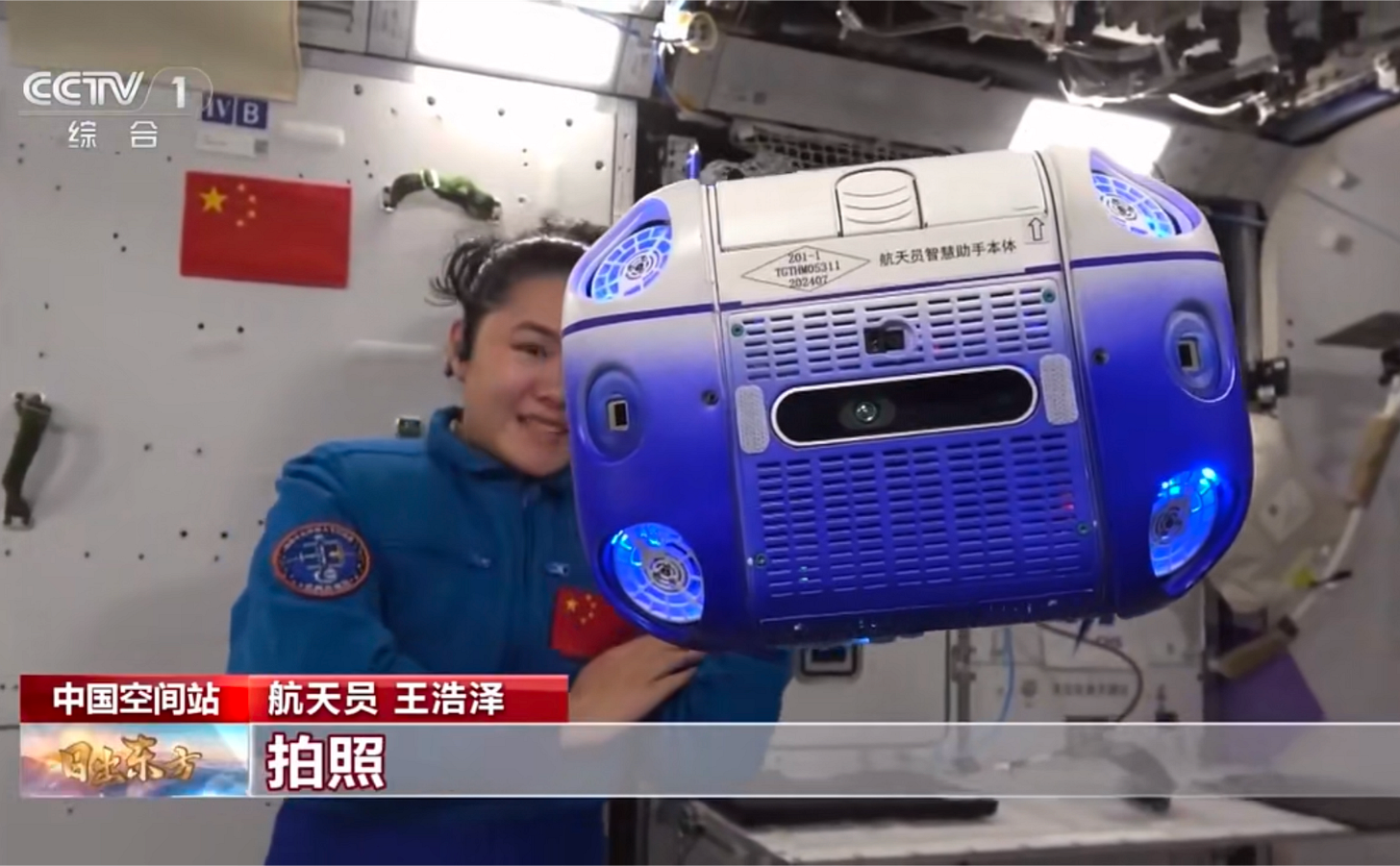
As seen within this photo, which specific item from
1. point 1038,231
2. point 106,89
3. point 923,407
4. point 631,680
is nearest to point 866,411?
point 923,407

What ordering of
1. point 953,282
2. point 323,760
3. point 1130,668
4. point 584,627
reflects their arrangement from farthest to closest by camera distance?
point 1130,668
point 584,627
point 323,760
point 953,282

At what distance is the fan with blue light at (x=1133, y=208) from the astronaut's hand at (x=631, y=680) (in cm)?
45

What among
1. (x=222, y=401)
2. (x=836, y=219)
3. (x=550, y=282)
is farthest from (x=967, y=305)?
(x=222, y=401)

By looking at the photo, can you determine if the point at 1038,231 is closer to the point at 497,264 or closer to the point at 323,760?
the point at 497,264

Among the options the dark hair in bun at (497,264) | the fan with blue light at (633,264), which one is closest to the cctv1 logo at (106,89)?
the dark hair in bun at (497,264)

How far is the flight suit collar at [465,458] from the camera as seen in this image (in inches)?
34.7

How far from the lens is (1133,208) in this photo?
69cm

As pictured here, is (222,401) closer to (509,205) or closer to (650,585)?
(509,205)

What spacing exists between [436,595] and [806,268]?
0.44 meters

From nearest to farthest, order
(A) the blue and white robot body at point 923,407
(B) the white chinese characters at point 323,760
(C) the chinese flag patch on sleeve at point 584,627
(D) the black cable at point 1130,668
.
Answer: (A) the blue and white robot body at point 923,407, (B) the white chinese characters at point 323,760, (C) the chinese flag patch on sleeve at point 584,627, (D) the black cable at point 1130,668

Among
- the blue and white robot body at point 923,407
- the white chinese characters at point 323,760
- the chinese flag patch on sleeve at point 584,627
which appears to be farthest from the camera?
the chinese flag patch on sleeve at point 584,627

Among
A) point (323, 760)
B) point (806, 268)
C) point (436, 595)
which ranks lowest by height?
point (323, 760)
